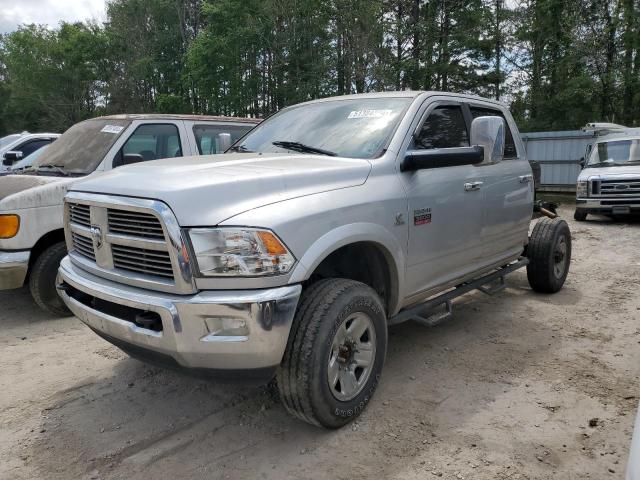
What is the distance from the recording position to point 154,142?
226 inches

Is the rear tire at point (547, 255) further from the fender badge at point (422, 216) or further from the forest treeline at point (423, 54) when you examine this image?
the forest treeline at point (423, 54)

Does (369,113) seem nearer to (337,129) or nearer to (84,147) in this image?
(337,129)

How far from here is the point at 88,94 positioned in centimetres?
3700

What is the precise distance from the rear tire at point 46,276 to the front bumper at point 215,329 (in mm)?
2658

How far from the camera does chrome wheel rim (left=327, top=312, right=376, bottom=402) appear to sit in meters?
2.82

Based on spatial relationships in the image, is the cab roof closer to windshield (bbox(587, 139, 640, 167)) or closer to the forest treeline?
windshield (bbox(587, 139, 640, 167))

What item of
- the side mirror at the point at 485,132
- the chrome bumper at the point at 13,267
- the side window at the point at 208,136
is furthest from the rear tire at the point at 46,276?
the side mirror at the point at 485,132

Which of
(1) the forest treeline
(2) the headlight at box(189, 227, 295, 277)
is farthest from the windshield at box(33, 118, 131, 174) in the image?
(1) the forest treeline

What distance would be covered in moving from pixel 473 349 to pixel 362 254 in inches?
59.5

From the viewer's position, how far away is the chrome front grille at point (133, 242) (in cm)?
245

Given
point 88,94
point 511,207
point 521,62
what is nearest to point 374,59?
point 521,62

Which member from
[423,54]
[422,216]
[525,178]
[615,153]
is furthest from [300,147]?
[423,54]

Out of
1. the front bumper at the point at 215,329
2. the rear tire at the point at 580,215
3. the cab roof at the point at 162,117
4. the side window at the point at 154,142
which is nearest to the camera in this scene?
the front bumper at the point at 215,329

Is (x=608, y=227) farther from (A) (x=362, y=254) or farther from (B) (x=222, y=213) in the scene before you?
(B) (x=222, y=213)
